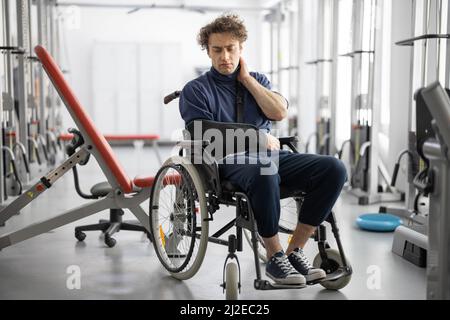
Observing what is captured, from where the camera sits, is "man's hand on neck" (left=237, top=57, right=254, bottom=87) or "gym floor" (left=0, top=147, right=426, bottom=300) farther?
"man's hand on neck" (left=237, top=57, right=254, bottom=87)

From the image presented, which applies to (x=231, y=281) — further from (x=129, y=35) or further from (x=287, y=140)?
(x=129, y=35)

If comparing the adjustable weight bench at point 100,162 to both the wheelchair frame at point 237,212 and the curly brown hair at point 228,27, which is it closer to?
the wheelchair frame at point 237,212

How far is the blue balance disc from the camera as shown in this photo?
3574 mm

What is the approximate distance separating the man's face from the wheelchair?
0.31 metres

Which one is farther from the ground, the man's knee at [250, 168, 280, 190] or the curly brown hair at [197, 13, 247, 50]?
the curly brown hair at [197, 13, 247, 50]

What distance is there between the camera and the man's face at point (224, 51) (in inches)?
96.9

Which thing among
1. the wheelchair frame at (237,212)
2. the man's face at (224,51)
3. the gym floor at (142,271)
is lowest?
the gym floor at (142,271)

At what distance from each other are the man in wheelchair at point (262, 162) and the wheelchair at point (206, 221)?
5 cm

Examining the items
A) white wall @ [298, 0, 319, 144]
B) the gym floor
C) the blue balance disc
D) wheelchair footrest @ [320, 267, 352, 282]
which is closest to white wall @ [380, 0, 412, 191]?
the blue balance disc

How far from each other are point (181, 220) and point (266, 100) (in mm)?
649

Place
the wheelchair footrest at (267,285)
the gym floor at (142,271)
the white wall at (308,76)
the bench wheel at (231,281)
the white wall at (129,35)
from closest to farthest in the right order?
the wheelchair footrest at (267,285) < the bench wheel at (231,281) < the gym floor at (142,271) < the white wall at (308,76) < the white wall at (129,35)

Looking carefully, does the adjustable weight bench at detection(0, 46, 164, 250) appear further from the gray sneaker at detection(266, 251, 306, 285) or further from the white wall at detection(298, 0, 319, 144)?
the white wall at detection(298, 0, 319, 144)

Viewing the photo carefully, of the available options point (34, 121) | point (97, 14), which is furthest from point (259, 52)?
point (34, 121)

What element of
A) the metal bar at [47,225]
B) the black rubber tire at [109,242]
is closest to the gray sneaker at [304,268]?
the metal bar at [47,225]
